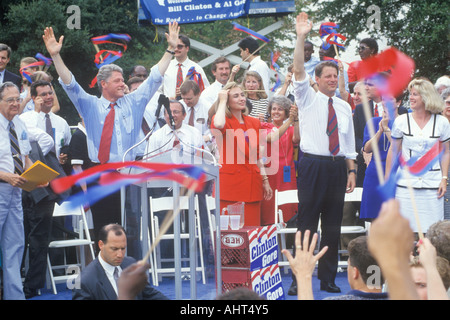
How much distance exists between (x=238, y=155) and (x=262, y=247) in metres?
0.99

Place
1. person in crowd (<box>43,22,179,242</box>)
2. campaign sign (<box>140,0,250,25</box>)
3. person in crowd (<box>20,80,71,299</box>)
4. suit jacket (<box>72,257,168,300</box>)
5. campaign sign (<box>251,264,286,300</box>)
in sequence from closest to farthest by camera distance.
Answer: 1. suit jacket (<box>72,257,168,300</box>)
2. campaign sign (<box>251,264,286,300</box>)
3. person in crowd (<box>43,22,179,242</box>)
4. person in crowd (<box>20,80,71,299</box>)
5. campaign sign (<box>140,0,250,25</box>)

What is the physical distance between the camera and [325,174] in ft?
22.1

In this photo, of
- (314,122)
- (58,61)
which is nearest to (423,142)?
(314,122)

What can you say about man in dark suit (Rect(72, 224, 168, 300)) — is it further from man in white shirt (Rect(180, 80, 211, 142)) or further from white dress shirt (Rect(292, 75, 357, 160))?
man in white shirt (Rect(180, 80, 211, 142))

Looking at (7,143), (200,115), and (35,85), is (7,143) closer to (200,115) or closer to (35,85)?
(35,85)

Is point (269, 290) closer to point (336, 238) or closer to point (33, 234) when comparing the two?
point (336, 238)

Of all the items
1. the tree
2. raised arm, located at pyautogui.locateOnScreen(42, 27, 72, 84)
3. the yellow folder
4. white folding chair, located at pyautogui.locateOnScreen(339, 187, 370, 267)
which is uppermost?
the tree

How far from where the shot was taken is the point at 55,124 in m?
8.32

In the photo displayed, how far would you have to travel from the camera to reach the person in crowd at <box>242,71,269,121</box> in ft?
28.1

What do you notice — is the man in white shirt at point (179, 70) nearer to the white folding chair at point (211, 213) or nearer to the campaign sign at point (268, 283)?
the campaign sign at point (268, 283)

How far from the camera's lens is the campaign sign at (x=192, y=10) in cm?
1583

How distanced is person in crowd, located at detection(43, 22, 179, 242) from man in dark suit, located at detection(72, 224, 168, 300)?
134 centimetres

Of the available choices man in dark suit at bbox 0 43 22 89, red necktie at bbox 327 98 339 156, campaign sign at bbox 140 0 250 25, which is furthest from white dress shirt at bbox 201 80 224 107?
campaign sign at bbox 140 0 250 25

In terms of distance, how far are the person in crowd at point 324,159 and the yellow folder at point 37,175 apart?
7.64 feet
